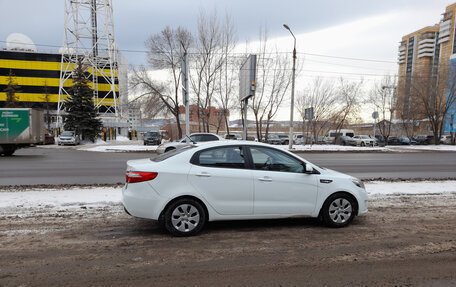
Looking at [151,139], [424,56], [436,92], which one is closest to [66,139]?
[151,139]

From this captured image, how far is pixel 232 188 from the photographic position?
4473 millimetres

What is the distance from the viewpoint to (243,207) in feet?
15.0

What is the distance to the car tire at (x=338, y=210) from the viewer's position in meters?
4.86

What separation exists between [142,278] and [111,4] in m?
56.5

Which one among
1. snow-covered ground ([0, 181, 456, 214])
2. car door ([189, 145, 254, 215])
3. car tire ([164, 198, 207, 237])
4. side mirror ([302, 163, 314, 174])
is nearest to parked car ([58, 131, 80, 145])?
snow-covered ground ([0, 181, 456, 214])

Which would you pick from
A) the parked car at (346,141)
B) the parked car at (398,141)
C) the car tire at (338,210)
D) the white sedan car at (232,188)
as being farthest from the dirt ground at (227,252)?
the parked car at (398,141)

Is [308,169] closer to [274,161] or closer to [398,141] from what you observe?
[274,161]

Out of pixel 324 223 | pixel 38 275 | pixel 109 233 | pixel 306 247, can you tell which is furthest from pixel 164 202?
pixel 324 223

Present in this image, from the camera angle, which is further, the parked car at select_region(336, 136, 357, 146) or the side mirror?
the parked car at select_region(336, 136, 357, 146)

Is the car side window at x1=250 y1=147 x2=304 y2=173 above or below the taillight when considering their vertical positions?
above

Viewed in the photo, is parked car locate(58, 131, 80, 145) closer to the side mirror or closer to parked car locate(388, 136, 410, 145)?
the side mirror

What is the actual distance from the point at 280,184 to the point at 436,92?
40.0 metres

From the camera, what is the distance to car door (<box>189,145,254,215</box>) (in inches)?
173

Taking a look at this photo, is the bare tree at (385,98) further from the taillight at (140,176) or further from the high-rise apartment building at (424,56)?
the taillight at (140,176)
